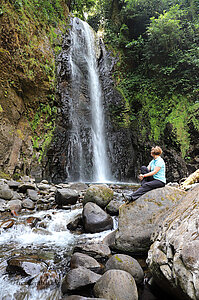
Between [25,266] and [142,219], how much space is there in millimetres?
2198

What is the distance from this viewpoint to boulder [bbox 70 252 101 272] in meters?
A: 2.87

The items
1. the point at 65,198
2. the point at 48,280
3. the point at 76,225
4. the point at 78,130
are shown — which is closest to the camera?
the point at 48,280

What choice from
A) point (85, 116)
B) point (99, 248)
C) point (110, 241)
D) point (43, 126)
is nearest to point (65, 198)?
point (110, 241)

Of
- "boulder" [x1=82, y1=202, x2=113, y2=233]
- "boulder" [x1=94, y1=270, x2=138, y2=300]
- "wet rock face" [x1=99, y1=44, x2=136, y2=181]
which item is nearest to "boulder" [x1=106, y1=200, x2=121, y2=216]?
"boulder" [x1=82, y1=202, x2=113, y2=233]

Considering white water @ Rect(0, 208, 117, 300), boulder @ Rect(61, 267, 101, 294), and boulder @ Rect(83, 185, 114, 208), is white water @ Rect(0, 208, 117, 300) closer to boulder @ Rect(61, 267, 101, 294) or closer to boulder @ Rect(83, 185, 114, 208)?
boulder @ Rect(61, 267, 101, 294)

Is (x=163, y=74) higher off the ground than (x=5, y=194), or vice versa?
(x=163, y=74)

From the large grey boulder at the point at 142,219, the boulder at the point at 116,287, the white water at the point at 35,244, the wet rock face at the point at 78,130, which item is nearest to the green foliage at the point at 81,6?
the wet rock face at the point at 78,130

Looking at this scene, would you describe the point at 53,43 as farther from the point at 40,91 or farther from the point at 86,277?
the point at 86,277

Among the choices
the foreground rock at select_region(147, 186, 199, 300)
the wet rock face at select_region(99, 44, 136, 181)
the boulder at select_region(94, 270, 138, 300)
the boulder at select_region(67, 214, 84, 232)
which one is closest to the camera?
the foreground rock at select_region(147, 186, 199, 300)

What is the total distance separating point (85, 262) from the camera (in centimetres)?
292

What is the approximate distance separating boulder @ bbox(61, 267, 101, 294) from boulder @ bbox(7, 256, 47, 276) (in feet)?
1.88

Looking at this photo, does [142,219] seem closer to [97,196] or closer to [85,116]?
[97,196]

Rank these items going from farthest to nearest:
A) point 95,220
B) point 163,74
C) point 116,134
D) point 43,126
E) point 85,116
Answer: point 116,134
point 85,116
point 163,74
point 43,126
point 95,220

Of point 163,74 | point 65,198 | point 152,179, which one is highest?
point 163,74
